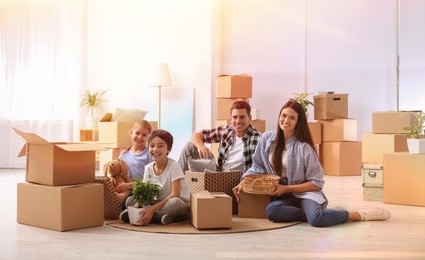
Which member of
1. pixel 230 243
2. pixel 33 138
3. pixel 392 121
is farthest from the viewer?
pixel 392 121

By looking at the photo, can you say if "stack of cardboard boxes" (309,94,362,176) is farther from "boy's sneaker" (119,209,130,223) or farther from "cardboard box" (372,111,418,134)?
"boy's sneaker" (119,209,130,223)

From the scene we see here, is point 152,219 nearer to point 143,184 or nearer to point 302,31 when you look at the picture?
point 143,184

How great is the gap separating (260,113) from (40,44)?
3.05m

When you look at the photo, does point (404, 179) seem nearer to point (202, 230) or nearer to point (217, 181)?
point (217, 181)

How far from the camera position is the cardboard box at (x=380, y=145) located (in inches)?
239

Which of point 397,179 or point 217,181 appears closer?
point 217,181

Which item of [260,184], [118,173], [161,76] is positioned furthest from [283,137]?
[161,76]

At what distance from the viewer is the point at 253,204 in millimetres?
3990

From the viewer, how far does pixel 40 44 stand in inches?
316

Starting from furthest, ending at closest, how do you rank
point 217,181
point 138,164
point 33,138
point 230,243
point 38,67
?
point 38,67 < point 138,164 < point 217,181 < point 33,138 < point 230,243

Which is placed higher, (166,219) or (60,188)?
(60,188)

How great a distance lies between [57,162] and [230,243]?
3.72ft

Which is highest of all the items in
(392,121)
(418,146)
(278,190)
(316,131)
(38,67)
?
(38,67)

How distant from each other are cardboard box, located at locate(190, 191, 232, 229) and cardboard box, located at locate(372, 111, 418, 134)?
300cm
